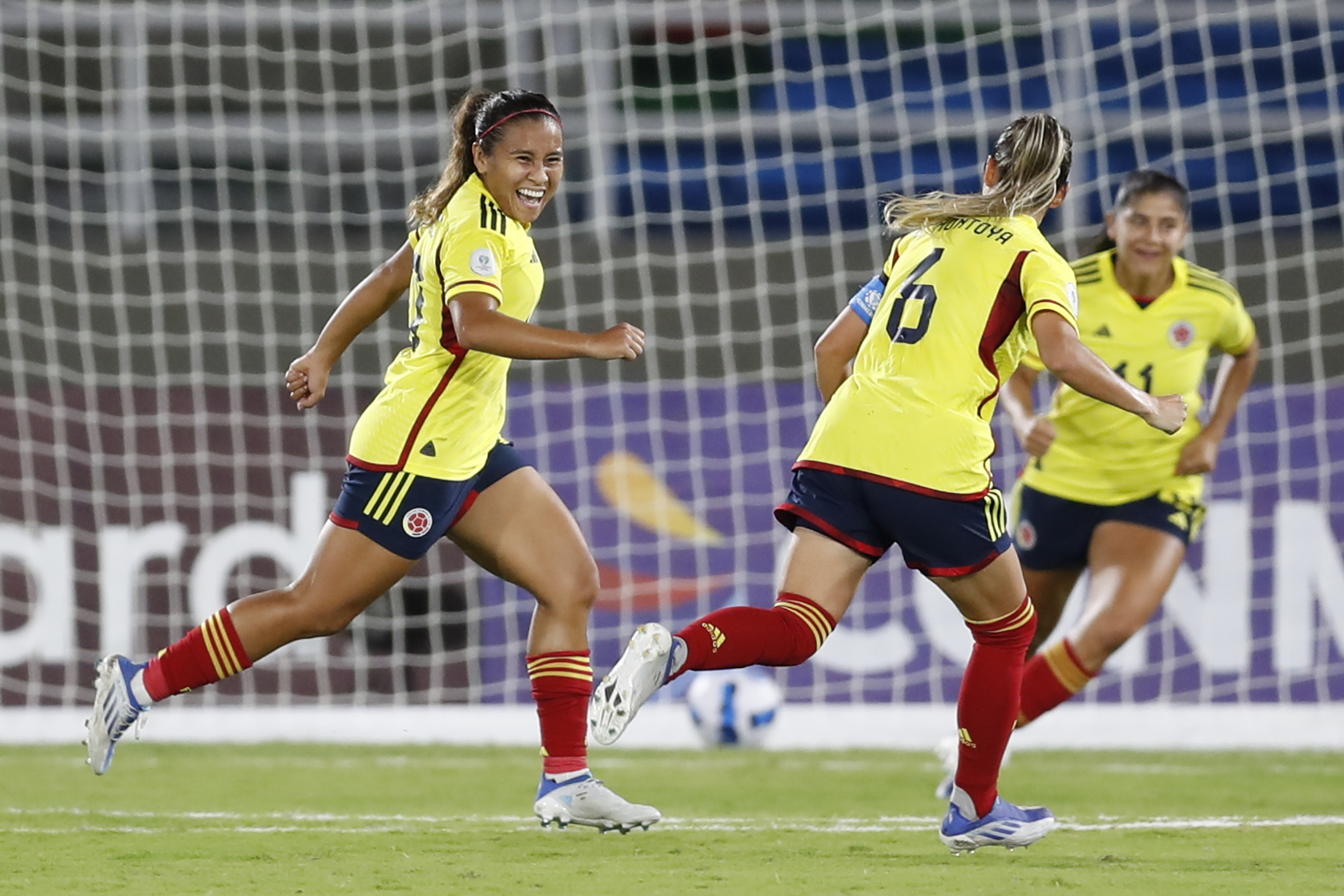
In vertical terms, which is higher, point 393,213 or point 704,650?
point 393,213

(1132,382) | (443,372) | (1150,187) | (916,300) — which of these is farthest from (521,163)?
(1132,382)

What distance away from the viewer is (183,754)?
22.1 ft

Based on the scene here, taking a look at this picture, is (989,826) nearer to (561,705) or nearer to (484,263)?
(561,705)

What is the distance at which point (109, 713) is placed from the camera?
14.2 feet

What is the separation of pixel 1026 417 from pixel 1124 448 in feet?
1.05

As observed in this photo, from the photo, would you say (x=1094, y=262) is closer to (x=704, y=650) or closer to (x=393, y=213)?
(x=704, y=650)

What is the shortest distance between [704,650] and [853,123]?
6301mm

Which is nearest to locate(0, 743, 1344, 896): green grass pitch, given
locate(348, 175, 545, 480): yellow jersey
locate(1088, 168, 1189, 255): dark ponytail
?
locate(348, 175, 545, 480): yellow jersey

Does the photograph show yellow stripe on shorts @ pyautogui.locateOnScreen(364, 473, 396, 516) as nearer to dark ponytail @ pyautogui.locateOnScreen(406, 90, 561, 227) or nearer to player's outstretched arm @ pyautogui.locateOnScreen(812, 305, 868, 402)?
dark ponytail @ pyautogui.locateOnScreen(406, 90, 561, 227)

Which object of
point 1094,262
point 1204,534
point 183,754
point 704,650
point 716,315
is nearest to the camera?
point 704,650

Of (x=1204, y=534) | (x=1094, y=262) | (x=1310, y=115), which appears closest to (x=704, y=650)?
(x=1094, y=262)

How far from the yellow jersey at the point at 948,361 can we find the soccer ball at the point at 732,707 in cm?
315

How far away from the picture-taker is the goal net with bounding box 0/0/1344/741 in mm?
7520

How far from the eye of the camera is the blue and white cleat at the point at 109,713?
433 cm
